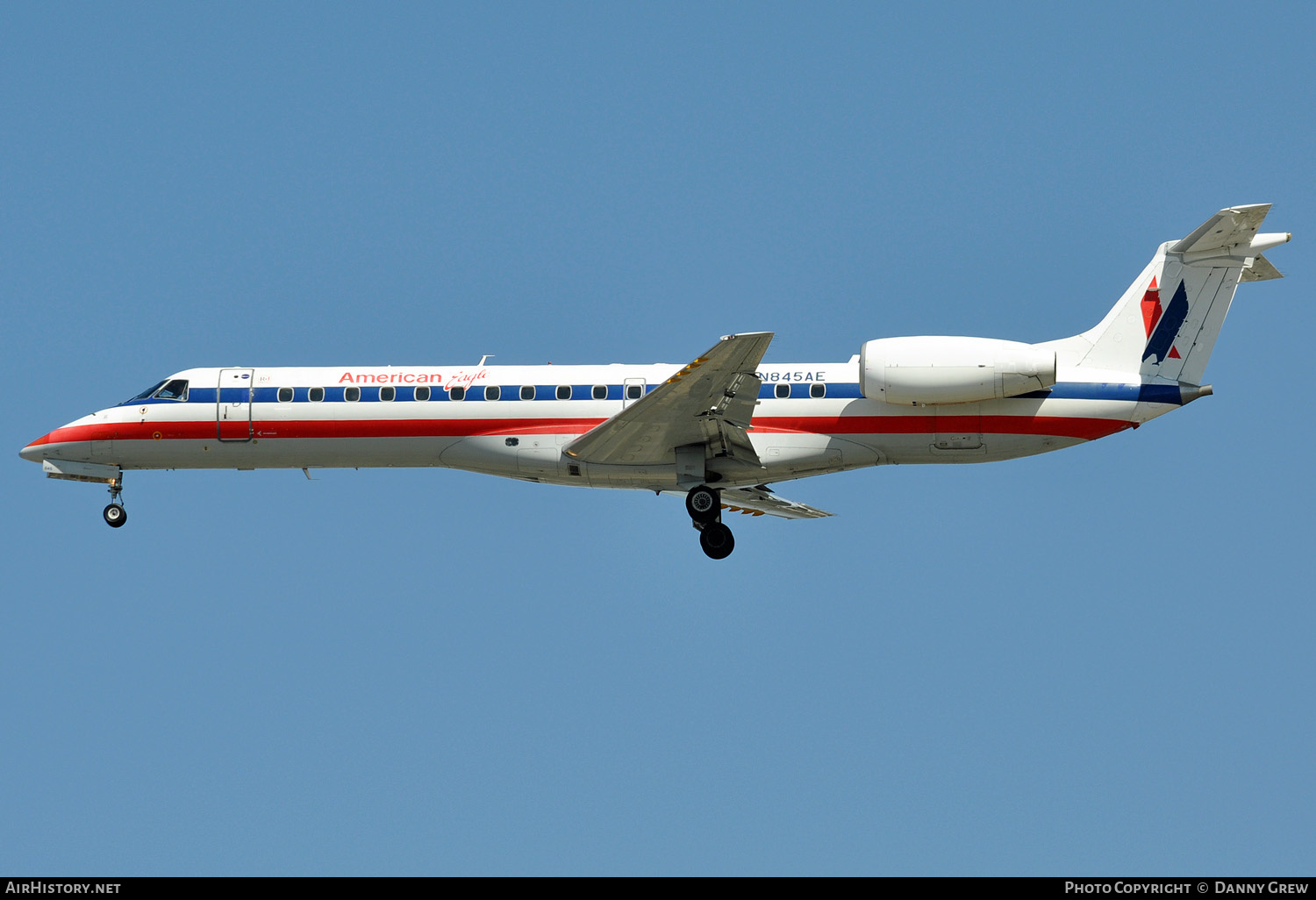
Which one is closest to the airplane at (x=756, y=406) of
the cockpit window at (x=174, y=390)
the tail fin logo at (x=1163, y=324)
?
the tail fin logo at (x=1163, y=324)

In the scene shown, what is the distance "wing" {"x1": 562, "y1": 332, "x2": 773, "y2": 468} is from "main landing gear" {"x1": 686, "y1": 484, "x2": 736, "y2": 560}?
70 cm

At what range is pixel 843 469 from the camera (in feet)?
88.8

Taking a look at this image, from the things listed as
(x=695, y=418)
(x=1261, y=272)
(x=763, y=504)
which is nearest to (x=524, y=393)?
(x=695, y=418)

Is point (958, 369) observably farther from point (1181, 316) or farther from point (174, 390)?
point (174, 390)

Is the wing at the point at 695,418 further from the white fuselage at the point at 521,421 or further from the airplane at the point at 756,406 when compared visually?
the white fuselage at the point at 521,421

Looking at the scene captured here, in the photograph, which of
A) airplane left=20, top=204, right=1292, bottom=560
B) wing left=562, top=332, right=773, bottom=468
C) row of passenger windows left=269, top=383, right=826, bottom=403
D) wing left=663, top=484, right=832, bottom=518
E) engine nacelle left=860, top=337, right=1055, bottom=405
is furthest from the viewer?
wing left=663, top=484, right=832, bottom=518

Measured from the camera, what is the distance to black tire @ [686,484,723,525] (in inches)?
1057

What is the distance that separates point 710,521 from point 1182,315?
9483mm

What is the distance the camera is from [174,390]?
2902 centimetres

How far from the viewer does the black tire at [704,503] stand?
1057 inches

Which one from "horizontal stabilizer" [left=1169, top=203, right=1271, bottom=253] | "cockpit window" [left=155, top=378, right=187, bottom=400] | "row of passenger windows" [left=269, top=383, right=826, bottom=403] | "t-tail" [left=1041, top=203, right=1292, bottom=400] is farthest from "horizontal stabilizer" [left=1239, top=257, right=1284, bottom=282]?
"cockpit window" [left=155, top=378, right=187, bottom=400]

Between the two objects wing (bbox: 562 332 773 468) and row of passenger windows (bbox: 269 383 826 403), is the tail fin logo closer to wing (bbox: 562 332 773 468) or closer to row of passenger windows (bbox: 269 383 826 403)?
row of passenger windows (bbox: 269 383 826 403)

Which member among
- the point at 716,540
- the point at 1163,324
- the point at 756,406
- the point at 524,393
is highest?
the point at 1163,324

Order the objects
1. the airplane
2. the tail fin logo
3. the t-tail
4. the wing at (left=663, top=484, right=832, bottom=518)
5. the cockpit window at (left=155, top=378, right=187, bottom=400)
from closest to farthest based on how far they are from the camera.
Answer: the airplane
the t-tail
the tail fin logo
the cockpit window at (left=155, top=378, right=187, bottom=400)
the wing at (left=663, top=484, right=832, bottom=518)
